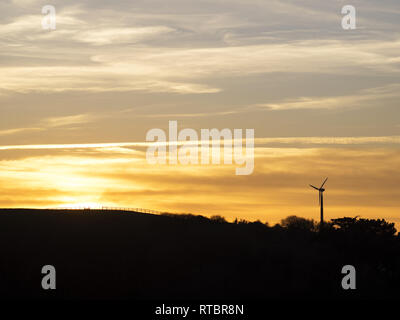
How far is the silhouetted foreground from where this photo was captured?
281 feet

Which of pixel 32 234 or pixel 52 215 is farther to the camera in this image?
pixel 52 215

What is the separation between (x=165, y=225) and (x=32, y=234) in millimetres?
19434

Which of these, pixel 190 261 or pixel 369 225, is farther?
pixel 369 225

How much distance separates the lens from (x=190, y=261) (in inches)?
3821

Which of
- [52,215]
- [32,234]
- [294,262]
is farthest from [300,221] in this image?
[294,262]

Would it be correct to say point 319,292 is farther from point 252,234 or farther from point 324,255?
point 252,234

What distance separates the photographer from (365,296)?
8631 centimetres

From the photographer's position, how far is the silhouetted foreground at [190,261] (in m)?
85.8

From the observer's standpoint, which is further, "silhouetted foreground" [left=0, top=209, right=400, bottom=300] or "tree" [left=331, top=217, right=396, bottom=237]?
"tree" [left=331, top=217, right=396, bottom=237]

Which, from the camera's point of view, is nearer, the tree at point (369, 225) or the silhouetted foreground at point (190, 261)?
the silhouetted foreground at point (190, 261)

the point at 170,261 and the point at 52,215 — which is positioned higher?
the point at 52,215

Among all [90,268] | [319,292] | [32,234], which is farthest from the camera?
[32,234]
